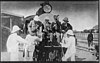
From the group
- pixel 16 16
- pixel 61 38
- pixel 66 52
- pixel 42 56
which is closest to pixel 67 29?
pixel 61 38

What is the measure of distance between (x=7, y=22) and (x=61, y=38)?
53cm

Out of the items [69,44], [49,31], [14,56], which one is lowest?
[14,56]

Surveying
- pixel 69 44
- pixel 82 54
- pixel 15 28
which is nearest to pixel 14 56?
pixel 15 28

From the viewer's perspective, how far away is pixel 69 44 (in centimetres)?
187

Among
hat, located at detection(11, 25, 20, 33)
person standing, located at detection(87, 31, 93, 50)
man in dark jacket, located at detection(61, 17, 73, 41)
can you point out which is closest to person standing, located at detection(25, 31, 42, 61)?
hat, located at detection(11, 25, 20, 33)

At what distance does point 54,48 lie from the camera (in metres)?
1.85

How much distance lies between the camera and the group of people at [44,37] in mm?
1851

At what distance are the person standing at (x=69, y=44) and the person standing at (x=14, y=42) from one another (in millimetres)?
367

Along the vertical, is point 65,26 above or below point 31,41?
above

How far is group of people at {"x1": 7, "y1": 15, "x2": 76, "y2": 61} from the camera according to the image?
185cm

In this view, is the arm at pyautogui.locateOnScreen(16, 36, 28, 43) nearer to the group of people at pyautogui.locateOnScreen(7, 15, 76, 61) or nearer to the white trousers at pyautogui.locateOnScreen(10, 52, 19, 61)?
the group of people at pyautogui.locateOnScreen(7, 15, 76, 61)

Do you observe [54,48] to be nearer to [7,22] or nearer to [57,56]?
[57,56]

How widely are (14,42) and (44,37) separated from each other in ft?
0.93

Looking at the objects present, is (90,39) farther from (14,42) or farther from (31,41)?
(14,42)
